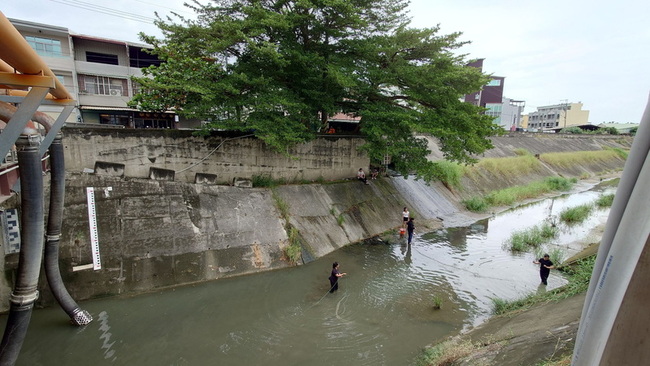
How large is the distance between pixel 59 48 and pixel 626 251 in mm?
31618

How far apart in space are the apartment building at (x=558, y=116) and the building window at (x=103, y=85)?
276 feet

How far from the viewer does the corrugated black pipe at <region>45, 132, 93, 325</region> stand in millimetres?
7750

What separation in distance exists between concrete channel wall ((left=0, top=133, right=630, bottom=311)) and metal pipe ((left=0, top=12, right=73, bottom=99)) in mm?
6895

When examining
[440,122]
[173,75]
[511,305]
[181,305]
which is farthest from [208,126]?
[511,305]

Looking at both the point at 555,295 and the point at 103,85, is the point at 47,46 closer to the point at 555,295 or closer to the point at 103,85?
the point at 103,85

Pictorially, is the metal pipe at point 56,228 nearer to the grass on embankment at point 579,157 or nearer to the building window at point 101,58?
the building window at point 101,58

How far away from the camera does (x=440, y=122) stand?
15516 millimetres

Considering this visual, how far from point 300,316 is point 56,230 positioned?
657cm

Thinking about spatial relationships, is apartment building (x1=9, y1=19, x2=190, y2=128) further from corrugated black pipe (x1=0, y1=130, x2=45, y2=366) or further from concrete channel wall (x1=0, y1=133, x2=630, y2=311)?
corrugated black pipe (x1=0, y1=130, x2=45, y2=366)

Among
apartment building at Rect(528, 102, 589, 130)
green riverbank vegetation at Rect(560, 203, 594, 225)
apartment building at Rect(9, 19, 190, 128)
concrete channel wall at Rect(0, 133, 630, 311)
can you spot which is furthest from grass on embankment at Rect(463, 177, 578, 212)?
apartment building at Rect(528, 102, 589, 130)

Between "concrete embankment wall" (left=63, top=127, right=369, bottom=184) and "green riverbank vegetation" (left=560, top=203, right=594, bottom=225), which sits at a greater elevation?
"concrete embankment wall" (left=63, top=127, right=369, bottom=184)

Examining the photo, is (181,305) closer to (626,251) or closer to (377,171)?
(626,251)

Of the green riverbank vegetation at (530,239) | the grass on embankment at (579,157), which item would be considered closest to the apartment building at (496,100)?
the grass on embankment at (579,157)

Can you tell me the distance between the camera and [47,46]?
23219 mm
